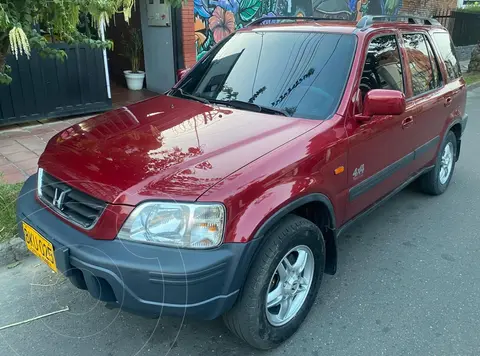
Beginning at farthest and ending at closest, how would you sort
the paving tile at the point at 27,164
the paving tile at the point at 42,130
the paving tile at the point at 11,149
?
the paving tile at the point at 42,130 < the paving tile at the point at 11,149 < the paving tile at the point at 27,164

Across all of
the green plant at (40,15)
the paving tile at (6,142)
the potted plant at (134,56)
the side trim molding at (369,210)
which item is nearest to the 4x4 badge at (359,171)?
the side trim molding at (369,210)

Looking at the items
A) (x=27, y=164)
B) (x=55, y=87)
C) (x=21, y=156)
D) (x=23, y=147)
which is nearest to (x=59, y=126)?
(x=55, y=87)

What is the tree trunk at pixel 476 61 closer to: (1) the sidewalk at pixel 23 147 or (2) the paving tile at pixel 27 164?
(1) the sidewalk at pixel 23 147

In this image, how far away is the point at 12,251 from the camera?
3408 mm

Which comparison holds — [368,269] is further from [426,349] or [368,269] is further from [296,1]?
[296,1]

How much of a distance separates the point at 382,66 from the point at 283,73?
0.83 metres

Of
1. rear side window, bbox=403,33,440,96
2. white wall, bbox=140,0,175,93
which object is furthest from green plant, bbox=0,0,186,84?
white wall, bbox=140,0,175,93

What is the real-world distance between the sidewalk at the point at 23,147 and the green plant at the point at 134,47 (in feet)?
9.64

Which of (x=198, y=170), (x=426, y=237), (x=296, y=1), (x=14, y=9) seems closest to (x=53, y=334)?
(x=198, y=170)

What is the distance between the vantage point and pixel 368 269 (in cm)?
343

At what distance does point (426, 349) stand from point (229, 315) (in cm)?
121

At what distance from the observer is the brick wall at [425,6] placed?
14930mm

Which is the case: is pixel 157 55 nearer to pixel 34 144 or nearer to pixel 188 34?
pixel 188 34

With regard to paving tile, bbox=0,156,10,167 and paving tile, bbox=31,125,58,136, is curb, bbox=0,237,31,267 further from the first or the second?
paving tile, bbox=31,125,58,136
